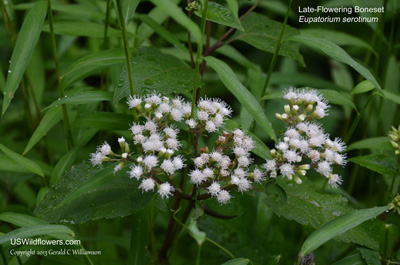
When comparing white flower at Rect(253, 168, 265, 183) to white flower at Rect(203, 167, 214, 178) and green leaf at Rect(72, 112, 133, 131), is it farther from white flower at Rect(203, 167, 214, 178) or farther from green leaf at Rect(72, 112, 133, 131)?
green leaf at Rect(72, 112, 133, 131)

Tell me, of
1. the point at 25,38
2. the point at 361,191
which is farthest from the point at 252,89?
the point at 361,191

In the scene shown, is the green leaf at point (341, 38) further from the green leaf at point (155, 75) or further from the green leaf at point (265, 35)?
the green leaf at point (155, 75)

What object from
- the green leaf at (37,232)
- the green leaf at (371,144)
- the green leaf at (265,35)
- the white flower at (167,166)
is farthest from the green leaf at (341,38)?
the green leaf at (37,232)

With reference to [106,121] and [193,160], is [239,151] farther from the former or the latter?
[106,121]

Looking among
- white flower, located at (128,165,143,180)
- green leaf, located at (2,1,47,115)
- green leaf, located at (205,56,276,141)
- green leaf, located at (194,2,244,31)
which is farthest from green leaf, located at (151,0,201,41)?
green leaf, located at (2,1,47,115)

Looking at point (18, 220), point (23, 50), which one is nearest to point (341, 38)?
point (23, 50)

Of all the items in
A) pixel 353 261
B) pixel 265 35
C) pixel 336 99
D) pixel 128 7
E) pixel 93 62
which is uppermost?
pixel 265 35
